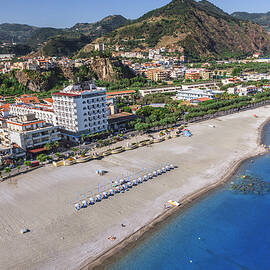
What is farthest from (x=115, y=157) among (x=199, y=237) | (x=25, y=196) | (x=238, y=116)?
(x=238, y=116)

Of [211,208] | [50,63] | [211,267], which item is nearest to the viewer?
[211,267]

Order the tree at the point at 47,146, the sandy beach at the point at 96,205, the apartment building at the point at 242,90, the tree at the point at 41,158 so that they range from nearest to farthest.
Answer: the sandy beach at the point at 96,205 → the tree at the point at 41,158 → the tree at the point at 47,146 → the apartment building at the point at 242,90

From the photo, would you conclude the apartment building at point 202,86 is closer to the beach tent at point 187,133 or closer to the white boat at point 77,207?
the beach tent at point 187,133

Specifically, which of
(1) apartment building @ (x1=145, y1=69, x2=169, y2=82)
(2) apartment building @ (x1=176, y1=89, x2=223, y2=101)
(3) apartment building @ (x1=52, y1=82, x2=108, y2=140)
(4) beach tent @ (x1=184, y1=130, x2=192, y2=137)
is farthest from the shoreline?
(1) apartment building @ (x1=145, y1=69, x2=169, y2=82)

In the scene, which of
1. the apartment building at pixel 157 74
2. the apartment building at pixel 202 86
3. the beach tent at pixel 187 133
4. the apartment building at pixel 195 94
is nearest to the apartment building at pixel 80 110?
the beach tent at pixel 187 133

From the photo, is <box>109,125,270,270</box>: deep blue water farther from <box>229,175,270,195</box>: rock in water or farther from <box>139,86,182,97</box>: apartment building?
<box>139,86,182,97</box>: apartment building

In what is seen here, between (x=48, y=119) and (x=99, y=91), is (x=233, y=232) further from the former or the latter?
(x=48, y=119)

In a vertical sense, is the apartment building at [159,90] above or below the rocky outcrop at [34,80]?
below
